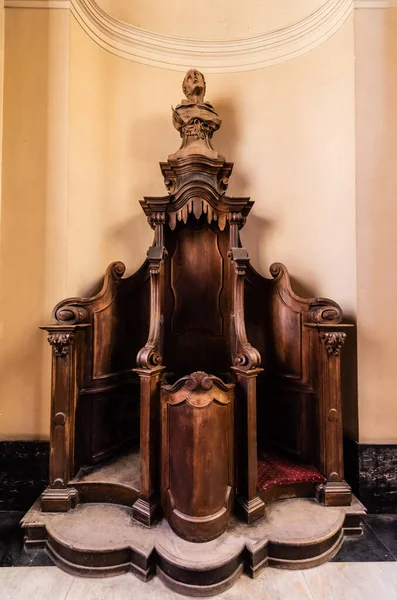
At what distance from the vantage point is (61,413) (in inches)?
73.5

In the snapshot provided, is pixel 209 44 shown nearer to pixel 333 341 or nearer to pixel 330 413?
pixel 333 341

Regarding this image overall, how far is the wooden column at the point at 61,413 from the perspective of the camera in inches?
72.6

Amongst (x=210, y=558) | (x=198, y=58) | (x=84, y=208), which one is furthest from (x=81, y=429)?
(x=198, y=58)

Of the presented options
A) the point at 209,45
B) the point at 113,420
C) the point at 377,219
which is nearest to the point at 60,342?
the point at 113,420

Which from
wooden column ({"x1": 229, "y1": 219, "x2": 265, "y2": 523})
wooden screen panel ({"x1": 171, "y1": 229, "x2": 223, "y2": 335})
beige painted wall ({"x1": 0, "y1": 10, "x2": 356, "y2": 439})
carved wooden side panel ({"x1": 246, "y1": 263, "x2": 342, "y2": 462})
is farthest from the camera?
wooden screen panel ({"x1": 171, "y1": 229, "x2": 223, "y2": 335})

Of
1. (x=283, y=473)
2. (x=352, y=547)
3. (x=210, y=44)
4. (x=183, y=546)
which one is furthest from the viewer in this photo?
(x=210, y=44)

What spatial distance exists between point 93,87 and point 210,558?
3.12 metres

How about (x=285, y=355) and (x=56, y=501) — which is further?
(x=285, y=355)

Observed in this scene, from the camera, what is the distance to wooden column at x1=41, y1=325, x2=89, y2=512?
6.05ft

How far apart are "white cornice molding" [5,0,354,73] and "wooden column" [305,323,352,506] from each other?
230 cm

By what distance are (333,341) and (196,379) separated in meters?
0.89

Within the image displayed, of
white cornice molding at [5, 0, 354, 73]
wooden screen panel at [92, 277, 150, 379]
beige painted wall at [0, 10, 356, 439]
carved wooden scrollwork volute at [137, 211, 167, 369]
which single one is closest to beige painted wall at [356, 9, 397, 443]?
beige painted wall at [0, 10, 356, 439]

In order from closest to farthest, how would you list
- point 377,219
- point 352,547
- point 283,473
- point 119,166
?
point 352,547, point 283,473, point 377,219, point 119,166

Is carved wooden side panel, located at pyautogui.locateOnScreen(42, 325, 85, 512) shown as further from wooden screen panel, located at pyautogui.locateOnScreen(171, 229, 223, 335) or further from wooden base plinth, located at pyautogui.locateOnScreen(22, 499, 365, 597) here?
wooden screen panel, located at pyautogui.locateOnScreen(171, 229, 223, 335)
